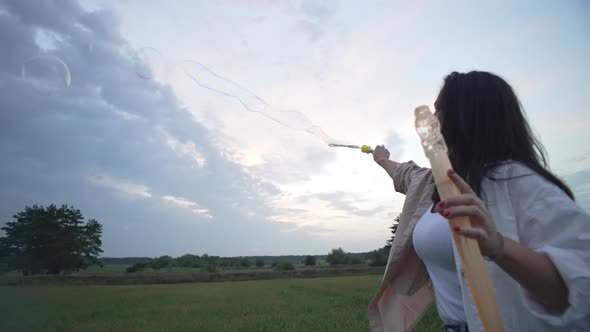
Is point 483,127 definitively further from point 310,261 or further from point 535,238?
point 310,261

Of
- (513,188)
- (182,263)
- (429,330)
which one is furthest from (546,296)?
(182,263)

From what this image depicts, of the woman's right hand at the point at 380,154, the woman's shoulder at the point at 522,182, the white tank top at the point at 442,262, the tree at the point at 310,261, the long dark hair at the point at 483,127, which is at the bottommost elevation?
the tree at the point at 310,261

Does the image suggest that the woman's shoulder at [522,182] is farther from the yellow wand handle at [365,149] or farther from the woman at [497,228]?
the yellow wand handle at [365,149]

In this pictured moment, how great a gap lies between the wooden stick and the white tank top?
3.08 feet

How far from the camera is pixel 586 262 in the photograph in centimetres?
114

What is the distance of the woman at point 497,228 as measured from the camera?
112 cm

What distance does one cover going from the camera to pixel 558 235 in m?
1.22

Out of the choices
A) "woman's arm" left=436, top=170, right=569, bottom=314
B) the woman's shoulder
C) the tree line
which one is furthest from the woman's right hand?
the tree line

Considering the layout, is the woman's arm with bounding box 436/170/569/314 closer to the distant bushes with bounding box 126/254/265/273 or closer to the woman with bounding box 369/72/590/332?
the woman with bounding box 369/72/590/332

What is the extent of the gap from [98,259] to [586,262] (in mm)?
69488

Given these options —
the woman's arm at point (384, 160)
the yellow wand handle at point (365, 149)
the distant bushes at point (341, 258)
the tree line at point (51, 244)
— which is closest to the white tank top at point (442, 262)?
the woman's arm at point (384, 160)

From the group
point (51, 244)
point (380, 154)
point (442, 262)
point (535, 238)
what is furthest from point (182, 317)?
point (51, 244)

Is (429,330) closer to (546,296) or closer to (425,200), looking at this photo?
(425,200)

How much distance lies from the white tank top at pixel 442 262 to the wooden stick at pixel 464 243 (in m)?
0.94
